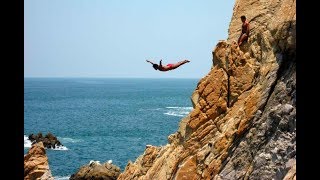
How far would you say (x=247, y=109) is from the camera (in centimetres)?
1755

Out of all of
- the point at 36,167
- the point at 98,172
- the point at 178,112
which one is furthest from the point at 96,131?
the point at 36,167

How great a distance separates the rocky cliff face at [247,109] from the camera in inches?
642

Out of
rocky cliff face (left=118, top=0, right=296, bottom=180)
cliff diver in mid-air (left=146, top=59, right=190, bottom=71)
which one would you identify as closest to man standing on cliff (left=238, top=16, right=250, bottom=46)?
rocky cliff face (left=118, top=0, right=296, bottom=180)

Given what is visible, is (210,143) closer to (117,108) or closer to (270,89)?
(270,89)

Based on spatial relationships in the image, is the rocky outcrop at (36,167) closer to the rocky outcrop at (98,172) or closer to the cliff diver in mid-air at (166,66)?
the rocky outcrop at (98,172)

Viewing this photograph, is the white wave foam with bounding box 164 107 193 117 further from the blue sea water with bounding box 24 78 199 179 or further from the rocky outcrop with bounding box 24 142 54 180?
the rocky outcrop with bounding box 24 142 54 180

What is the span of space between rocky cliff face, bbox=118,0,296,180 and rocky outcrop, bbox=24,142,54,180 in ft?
55.8

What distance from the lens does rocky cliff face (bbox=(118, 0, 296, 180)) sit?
16.3 m

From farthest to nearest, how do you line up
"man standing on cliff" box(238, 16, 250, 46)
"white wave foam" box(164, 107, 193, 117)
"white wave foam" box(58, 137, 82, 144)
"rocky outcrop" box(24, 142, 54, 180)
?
"white wave foam" box(164, 107, 193, 117)
"white wave foam" box(58, 137, 82, 144)
"rocky outcrop" box(24, 142, 54, 180)
"man standing on cliff" box(238, 16, 250, 46)

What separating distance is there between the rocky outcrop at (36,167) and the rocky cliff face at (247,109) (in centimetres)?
1701

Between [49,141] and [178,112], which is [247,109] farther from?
[178,112]

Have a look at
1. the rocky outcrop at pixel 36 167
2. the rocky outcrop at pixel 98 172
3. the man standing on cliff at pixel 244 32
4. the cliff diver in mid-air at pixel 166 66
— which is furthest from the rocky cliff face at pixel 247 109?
the rocky outcrop at pixel 98 172
